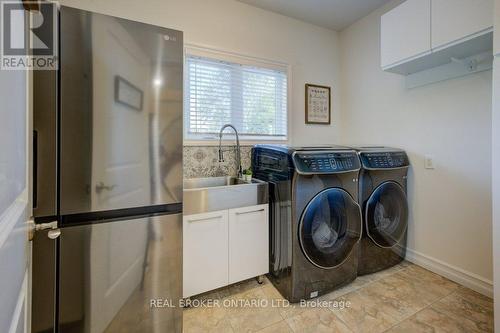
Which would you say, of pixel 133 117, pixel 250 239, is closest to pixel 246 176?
pixel 250 239

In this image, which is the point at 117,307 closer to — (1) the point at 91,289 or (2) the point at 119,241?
(1) the point at 91,289

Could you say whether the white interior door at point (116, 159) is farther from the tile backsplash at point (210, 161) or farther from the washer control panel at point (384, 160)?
the washer control panel at point (384, 160)

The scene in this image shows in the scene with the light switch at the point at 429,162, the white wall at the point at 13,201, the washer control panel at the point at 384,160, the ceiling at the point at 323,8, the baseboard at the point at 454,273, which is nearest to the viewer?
the white wall at the point at 13,201

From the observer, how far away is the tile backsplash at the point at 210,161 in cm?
209

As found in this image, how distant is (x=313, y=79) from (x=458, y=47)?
4.54 feet

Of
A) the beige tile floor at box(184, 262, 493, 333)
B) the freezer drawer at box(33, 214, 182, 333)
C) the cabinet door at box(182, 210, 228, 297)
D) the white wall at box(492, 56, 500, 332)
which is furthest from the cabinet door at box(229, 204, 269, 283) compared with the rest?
the white wall at box(492, 56, 500, 332)

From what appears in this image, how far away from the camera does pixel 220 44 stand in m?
2.17

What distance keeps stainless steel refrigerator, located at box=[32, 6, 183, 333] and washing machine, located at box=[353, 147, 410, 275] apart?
153 centimetres

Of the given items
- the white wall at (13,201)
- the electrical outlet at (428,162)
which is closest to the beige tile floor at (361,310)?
the electrical outlet at (428,162)

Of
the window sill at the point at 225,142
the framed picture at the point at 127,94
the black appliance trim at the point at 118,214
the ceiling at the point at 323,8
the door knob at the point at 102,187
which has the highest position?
the ceiling at the point at 323,8

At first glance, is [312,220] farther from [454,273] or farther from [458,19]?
[458,19]

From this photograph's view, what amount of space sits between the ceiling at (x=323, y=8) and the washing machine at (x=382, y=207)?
158cm

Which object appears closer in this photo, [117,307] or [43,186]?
[43,186]

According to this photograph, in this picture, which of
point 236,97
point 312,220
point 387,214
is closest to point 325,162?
point 312,220
